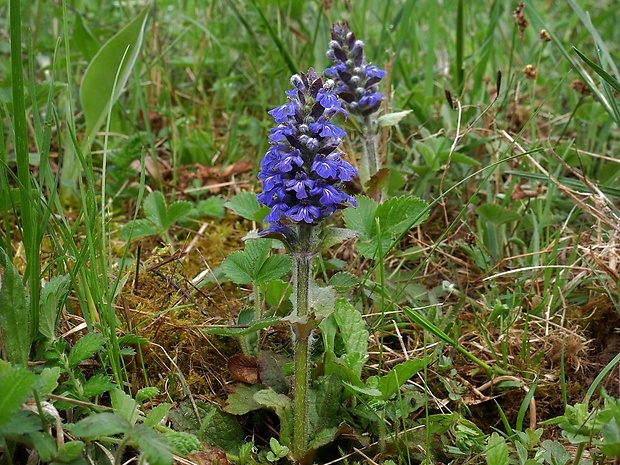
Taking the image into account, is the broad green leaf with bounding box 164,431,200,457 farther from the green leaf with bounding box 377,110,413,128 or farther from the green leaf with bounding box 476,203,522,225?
the green leaf with bounding box 377,110,413,128

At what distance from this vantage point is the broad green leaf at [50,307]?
6.20 feet

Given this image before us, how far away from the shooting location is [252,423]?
2.12 m

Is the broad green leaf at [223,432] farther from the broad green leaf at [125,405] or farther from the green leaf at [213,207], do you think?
the green leaf at [213,207]

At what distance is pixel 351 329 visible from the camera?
216 cm

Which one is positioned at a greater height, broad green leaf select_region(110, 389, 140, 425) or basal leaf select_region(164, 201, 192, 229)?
basal leaf select_region(164, 201, 192, 229)

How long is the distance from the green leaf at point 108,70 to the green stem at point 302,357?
1490 millimetres

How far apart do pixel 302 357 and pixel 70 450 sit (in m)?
0.68

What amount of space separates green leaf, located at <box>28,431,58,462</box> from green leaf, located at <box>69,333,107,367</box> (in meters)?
0.27

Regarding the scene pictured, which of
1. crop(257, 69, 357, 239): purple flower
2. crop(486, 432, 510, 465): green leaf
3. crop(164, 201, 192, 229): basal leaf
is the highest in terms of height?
crop(257, 69, 357, 239): purple flower

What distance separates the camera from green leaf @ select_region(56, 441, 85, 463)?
60.7 inches

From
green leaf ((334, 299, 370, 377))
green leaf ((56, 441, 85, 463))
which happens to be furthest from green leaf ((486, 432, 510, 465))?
green leaf ((56, 441, 85, 463))

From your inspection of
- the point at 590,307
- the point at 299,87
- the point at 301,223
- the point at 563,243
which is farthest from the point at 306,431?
the point at 563,243

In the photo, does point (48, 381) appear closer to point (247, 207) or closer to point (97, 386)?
point (97, 386)

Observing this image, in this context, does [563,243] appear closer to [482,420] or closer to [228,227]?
[482,420]
